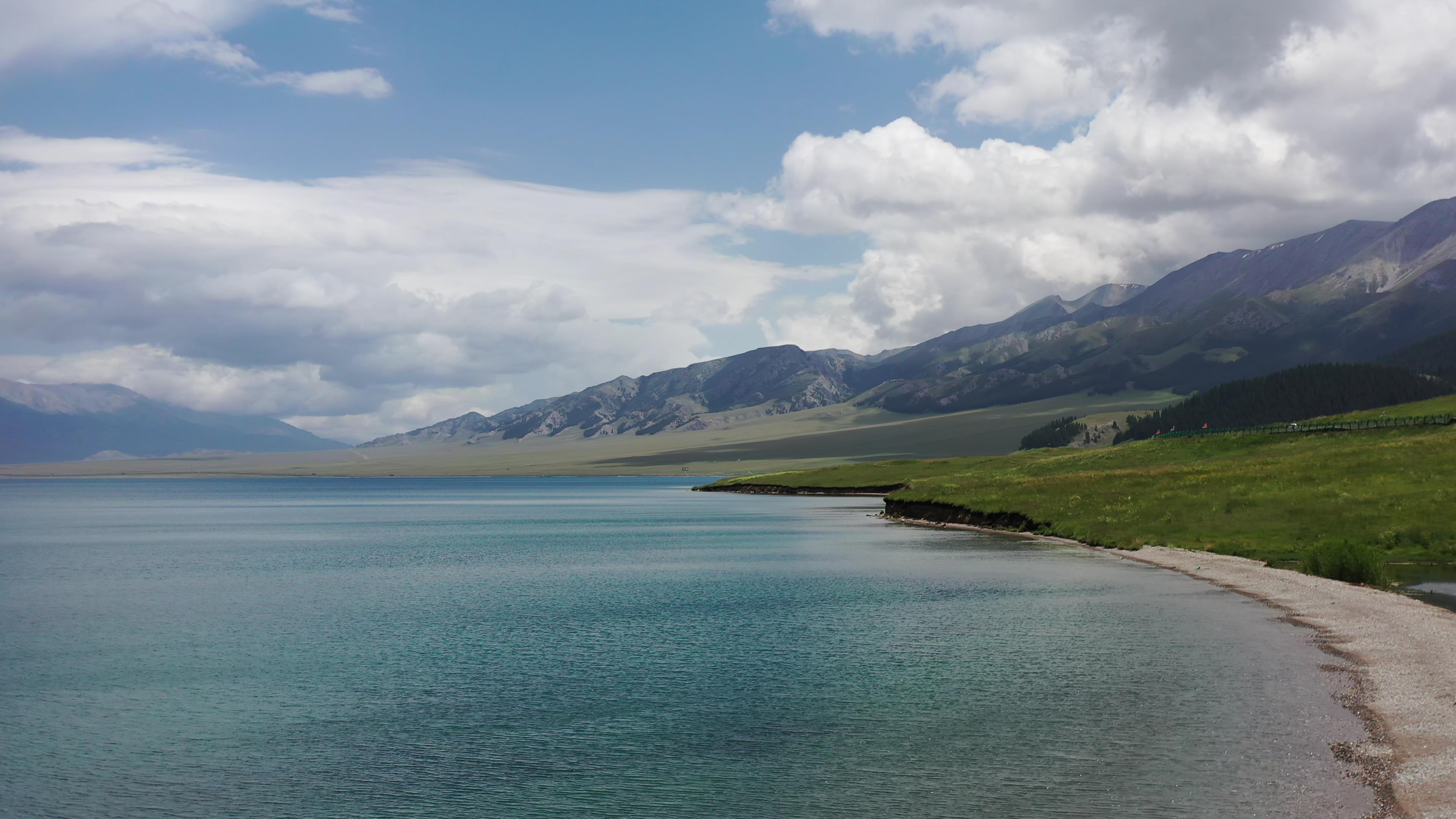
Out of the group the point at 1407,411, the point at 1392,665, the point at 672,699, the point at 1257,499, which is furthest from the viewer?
the point at 1407,411

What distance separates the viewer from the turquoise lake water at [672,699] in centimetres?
2380

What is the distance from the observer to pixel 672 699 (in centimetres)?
3397

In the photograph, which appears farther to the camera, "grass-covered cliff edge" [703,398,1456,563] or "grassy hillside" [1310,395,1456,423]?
"grassy hillside" [1310,395,1456,423]

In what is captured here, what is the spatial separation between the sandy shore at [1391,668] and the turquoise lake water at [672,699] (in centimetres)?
110

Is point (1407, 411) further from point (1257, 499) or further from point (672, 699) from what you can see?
point (672, 699)

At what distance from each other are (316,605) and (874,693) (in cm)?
3925

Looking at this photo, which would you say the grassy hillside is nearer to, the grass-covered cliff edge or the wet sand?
the grass-covered cliff edge

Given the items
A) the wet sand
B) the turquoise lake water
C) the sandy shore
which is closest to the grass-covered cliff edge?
the sandy shore

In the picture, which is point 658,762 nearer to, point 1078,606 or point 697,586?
point 1078,606

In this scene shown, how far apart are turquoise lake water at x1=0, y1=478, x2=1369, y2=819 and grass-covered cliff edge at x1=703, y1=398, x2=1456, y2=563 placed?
13.5m

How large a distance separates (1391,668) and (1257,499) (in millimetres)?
51893

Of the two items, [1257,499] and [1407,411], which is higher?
[1407,411]

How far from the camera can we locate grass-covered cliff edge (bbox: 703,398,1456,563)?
226ft

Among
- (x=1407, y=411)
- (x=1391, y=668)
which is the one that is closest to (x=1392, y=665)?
(x=1391, y=668)
